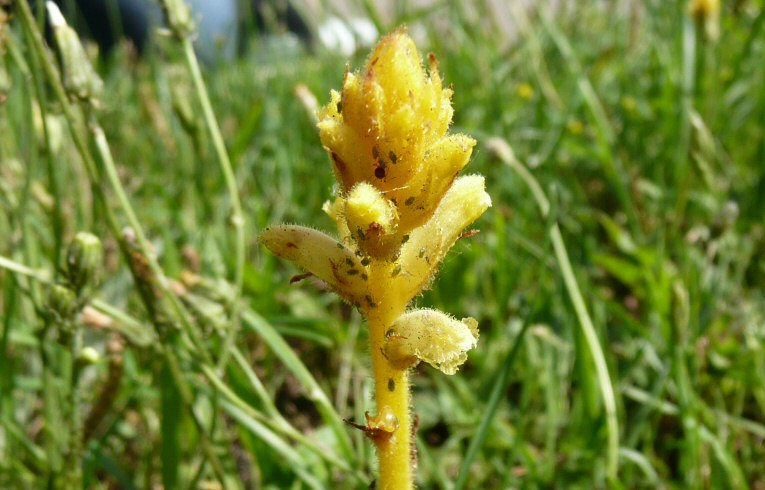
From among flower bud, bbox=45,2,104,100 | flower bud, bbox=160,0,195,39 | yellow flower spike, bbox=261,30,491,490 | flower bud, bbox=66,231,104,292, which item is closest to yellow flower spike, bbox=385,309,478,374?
yellow flower spike, bbox=261,30,491,490

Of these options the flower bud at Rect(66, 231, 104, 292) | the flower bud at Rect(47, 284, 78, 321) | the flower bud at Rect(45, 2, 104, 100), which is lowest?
the flower bud at Rect(47, 284, 78, 321)

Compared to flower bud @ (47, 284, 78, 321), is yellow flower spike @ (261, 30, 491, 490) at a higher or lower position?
lower

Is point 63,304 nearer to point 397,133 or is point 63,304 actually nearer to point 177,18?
point 177,18

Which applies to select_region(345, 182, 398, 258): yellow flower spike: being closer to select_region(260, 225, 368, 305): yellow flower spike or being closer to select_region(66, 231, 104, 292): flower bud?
select_region(260, 225, 368, 305): yellow flower spike

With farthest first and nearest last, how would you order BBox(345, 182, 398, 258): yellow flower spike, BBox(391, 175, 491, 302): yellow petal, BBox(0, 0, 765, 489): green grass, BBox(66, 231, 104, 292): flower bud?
BBox(0, 0, 765, 489): green grass
BBox(66, 231, 104, 292): flower bud
BBox(391, 175, 491, 302): yellow petal
BBox(345, 182, 398, 258): yellow flower spike

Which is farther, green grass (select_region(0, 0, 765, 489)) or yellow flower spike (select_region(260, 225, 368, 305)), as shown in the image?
green grass (select_region(0, 0, 765, 489))

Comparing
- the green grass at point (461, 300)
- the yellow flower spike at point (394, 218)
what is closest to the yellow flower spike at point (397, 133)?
the yellow flower spike at point (394, 218)

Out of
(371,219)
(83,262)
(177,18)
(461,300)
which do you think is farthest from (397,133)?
(461,300)
